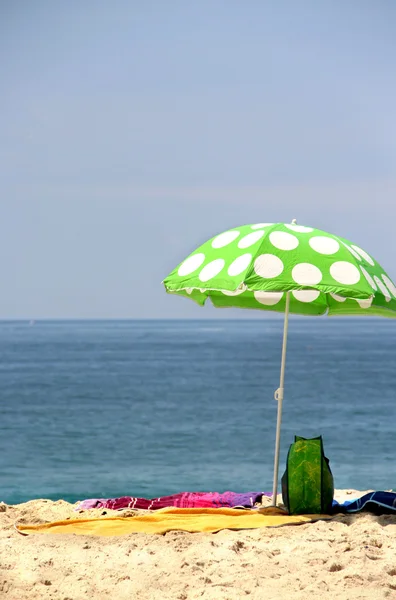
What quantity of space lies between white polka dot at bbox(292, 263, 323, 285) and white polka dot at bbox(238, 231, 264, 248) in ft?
1.30

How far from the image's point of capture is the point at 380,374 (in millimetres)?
48062

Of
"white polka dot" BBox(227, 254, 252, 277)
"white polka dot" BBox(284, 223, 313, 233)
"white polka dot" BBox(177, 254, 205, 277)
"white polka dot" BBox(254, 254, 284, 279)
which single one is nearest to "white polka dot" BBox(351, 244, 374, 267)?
"white polka dot" BBox(284, 223, 313, 233)

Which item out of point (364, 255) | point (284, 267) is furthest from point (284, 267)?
point (364, 255)

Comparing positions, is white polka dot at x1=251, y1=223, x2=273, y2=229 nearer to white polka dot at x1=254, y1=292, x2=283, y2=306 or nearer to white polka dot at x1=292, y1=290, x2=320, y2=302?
white polka dot at x1=292, y1=290, x2=320, y2=302

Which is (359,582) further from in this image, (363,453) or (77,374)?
(77,374)

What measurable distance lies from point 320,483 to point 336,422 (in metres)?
19.4

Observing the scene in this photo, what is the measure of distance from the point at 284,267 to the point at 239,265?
0.31m

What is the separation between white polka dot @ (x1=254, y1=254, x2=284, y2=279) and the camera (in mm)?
6176

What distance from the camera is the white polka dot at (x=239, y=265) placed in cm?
620

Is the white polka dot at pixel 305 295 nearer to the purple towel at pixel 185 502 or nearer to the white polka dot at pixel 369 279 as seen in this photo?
the white polka dot at pixel 369 279

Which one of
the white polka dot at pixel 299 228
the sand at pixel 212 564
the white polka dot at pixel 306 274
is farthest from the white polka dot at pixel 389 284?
the sand at pixel 212 564

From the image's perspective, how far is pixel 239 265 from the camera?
6258mm

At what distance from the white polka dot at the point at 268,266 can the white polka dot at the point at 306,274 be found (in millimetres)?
113

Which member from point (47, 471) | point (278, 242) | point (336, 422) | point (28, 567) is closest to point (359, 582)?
point (28, 567)
